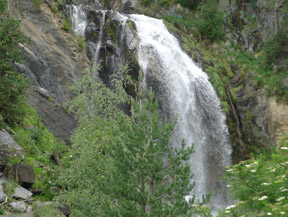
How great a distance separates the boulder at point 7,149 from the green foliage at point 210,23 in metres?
25.1

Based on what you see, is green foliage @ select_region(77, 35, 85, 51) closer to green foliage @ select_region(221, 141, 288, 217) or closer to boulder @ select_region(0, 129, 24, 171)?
boulder @ select_region(0, 129, 24, 171)

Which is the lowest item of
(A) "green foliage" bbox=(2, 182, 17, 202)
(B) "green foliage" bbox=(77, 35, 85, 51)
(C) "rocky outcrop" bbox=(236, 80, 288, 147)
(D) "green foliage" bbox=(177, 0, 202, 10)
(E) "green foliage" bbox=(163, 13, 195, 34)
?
(C) "rocky outcrop" bbox=(236, 80, 288, 147)

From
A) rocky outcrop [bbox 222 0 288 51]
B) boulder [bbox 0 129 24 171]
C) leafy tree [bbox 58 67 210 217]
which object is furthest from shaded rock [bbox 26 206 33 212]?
rocky outcrop [bbox 222 0 288 51]

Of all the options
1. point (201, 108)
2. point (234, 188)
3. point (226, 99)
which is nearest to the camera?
point (234, 188)

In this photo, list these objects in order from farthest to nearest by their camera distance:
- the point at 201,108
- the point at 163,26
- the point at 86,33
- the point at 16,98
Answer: the point at 163,26 → the point at 86,33 → the point at 201,108 → the point at 16,98

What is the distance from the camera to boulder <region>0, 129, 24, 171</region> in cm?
1252

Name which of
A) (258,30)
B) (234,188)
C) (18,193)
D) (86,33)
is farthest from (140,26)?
(234,188)

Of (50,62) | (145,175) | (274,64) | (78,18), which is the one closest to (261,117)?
(274,64)

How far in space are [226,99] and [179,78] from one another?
4.56 m

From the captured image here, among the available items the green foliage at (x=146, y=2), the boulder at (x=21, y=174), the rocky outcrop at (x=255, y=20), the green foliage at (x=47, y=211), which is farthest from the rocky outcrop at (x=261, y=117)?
the boulder at (x=21, y=174)

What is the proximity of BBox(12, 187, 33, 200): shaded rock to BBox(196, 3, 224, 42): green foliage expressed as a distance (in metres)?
26.6

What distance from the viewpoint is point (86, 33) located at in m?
27.5

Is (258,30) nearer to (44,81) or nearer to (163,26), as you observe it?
(163,26)

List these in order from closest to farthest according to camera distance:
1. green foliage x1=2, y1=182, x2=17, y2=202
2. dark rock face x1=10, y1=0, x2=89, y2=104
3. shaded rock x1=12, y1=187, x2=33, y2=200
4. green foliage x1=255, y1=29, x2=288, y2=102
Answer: green foliage x1=2, y1=182, x2=17, y2=202 < shaded rock x1=12, y1=187, x2=33, y2=200 < dark rock face x1=10, y1=0, x2=89, y2=104 < green foliage x1=255, y1=29, x2=288, y2=102
